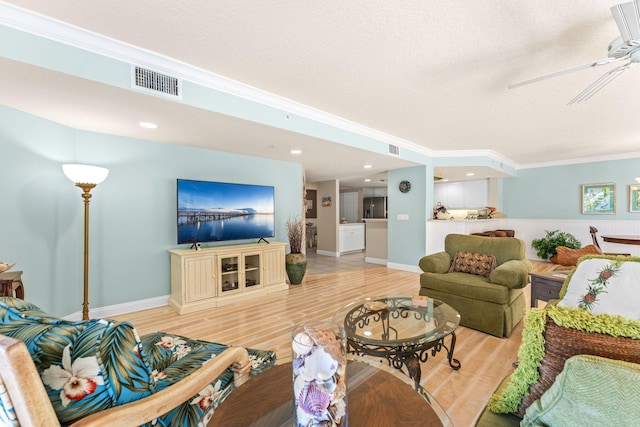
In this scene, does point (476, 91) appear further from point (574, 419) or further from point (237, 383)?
point (237, 383)

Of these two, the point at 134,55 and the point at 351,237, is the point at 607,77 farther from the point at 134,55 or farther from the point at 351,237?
the point at 351,237

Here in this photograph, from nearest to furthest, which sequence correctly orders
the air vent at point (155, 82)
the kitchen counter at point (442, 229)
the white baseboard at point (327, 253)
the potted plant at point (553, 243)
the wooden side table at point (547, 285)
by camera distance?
1. the air vent at point (155, 82)
2. the wooden side table at point (547, 285)
3. the kitchen counter at point (442, 229)
4. the potted plant at point (553, 243)
5. the white baseboard at point (327, 253)

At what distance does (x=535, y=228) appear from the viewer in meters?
6.98

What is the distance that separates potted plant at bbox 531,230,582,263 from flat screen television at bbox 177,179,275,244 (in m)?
6.46

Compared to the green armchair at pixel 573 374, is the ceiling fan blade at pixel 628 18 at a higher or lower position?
higher

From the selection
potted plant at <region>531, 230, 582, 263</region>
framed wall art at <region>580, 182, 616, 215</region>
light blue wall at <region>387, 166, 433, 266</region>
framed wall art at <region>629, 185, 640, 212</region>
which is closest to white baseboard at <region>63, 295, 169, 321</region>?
light blue wall at <region>387, 166, 433, 266</region>

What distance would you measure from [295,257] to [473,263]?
2633 millimetres

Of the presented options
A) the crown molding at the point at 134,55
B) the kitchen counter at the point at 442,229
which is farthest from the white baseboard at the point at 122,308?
the kitchen counter at the point at 442,229

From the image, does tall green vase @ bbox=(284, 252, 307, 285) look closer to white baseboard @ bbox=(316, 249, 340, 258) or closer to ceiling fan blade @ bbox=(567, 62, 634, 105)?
white baseboard @ bbox=(316, 249, 340, 258)

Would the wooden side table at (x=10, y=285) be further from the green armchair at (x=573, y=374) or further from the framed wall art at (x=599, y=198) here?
the framed wall art at (x=599, y=198)

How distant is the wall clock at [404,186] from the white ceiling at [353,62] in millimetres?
1988

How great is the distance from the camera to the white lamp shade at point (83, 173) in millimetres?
2426

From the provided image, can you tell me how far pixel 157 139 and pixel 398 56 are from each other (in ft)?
9.69

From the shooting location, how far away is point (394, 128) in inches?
154
